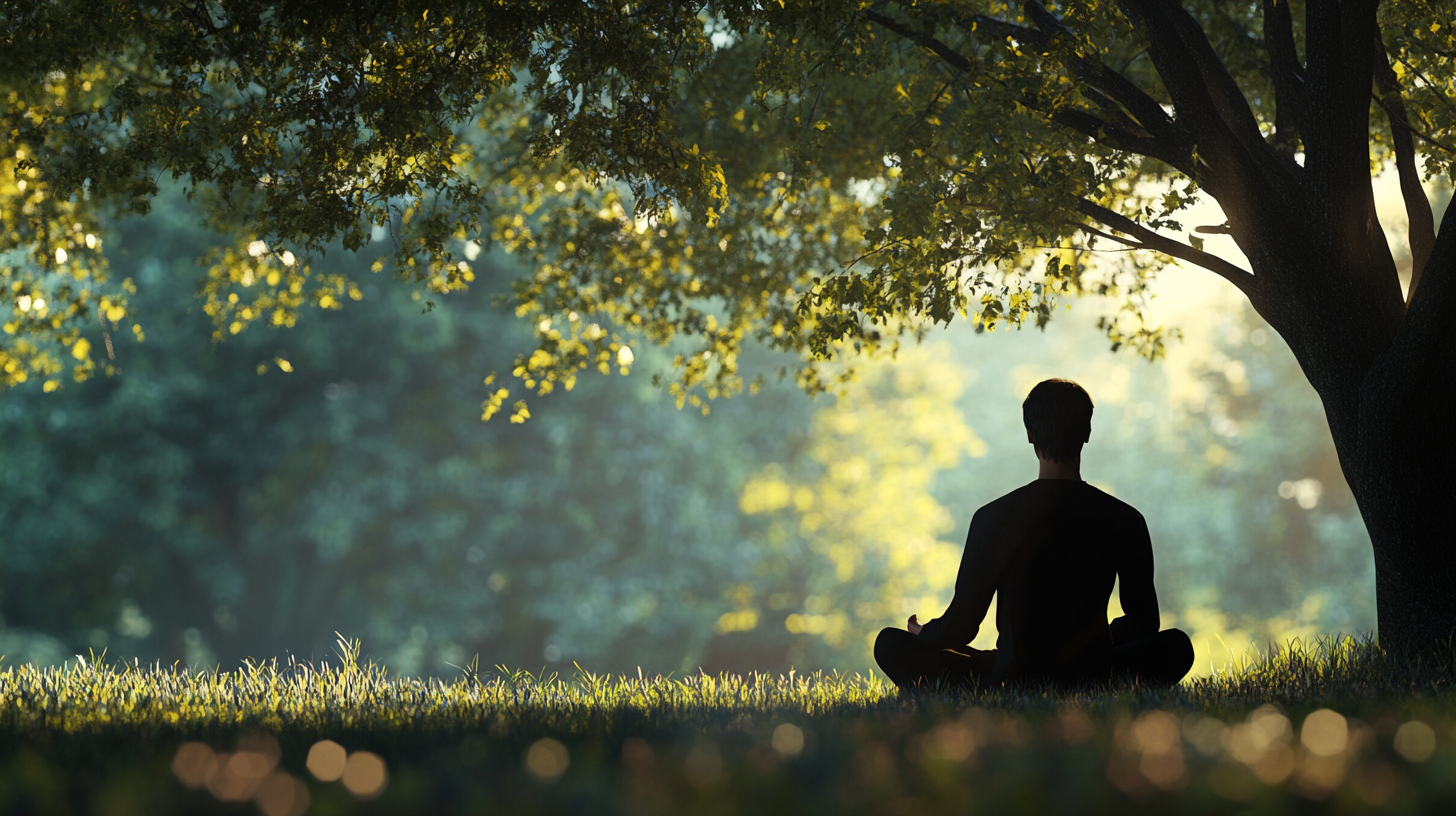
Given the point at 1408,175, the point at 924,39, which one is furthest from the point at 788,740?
the point at 1408,175

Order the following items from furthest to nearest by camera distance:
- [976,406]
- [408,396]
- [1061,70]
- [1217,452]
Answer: [976,406] → [1217,452] → [408,396] → [1061,70]

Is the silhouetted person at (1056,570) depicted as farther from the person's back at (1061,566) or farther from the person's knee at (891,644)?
the person's knee at (891,644)

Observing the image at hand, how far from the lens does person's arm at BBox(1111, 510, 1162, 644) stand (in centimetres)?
563

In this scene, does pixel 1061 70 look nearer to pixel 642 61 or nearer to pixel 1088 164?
pixel 1088 164

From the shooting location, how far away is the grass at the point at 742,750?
7.82ft

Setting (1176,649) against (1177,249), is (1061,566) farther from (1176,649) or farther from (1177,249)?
(1177,249)

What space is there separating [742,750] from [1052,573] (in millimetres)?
2842

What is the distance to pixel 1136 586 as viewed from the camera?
18.8 ft

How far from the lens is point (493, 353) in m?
24.2

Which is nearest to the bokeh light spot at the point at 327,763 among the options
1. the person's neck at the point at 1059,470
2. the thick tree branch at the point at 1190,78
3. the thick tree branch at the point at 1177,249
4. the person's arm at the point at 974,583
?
the person's arm at the point at 974,583

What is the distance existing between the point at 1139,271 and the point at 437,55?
672 centimetres

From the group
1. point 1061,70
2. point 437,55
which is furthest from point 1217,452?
point 437,55

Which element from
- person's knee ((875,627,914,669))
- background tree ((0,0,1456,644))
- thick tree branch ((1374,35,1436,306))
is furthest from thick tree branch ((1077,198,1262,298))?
person's knee ((875,627,914,669))

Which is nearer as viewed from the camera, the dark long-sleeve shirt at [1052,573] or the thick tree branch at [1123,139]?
the dark long-sleeve shirt at [1052,573]
